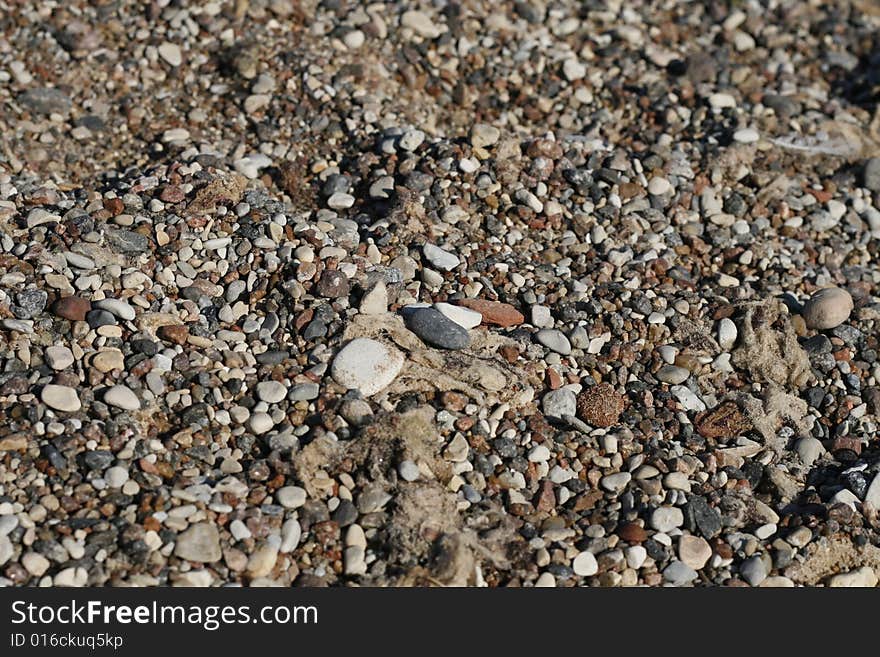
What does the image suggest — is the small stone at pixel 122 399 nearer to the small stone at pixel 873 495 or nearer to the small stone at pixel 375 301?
the small stone at pixel 375 301

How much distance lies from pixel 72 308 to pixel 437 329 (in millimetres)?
1206

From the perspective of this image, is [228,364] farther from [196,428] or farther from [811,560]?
[811,560]

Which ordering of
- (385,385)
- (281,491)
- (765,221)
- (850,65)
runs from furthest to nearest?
(850,65)
(765,221)
(385,385)
(281,491)

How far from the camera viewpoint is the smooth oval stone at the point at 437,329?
361cm

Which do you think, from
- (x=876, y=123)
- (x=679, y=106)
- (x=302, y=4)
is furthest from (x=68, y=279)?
(x=876, y=123)

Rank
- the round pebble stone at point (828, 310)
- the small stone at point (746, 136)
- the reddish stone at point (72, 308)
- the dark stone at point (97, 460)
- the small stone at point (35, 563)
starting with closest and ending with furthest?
the small stone at point (35, 563) → the dark stone at point (97, 460) → the reddish stone at point (72, 308) → the round pebble stone at point (828, 310) → the small stone at point (746, 136)

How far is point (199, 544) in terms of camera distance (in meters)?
3.05

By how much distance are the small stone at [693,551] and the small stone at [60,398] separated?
191 cm

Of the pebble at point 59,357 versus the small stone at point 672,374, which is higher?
the pebble at point 59,357

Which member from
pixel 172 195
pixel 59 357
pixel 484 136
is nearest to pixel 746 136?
pixel 484 136

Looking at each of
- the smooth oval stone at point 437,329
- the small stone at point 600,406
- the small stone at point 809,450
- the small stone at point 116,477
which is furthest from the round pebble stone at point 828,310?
the small stone at point 116,477

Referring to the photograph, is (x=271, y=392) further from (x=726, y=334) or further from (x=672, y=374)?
(x=726, y=334)

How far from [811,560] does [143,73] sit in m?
3.43

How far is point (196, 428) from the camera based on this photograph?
10.9 ft
